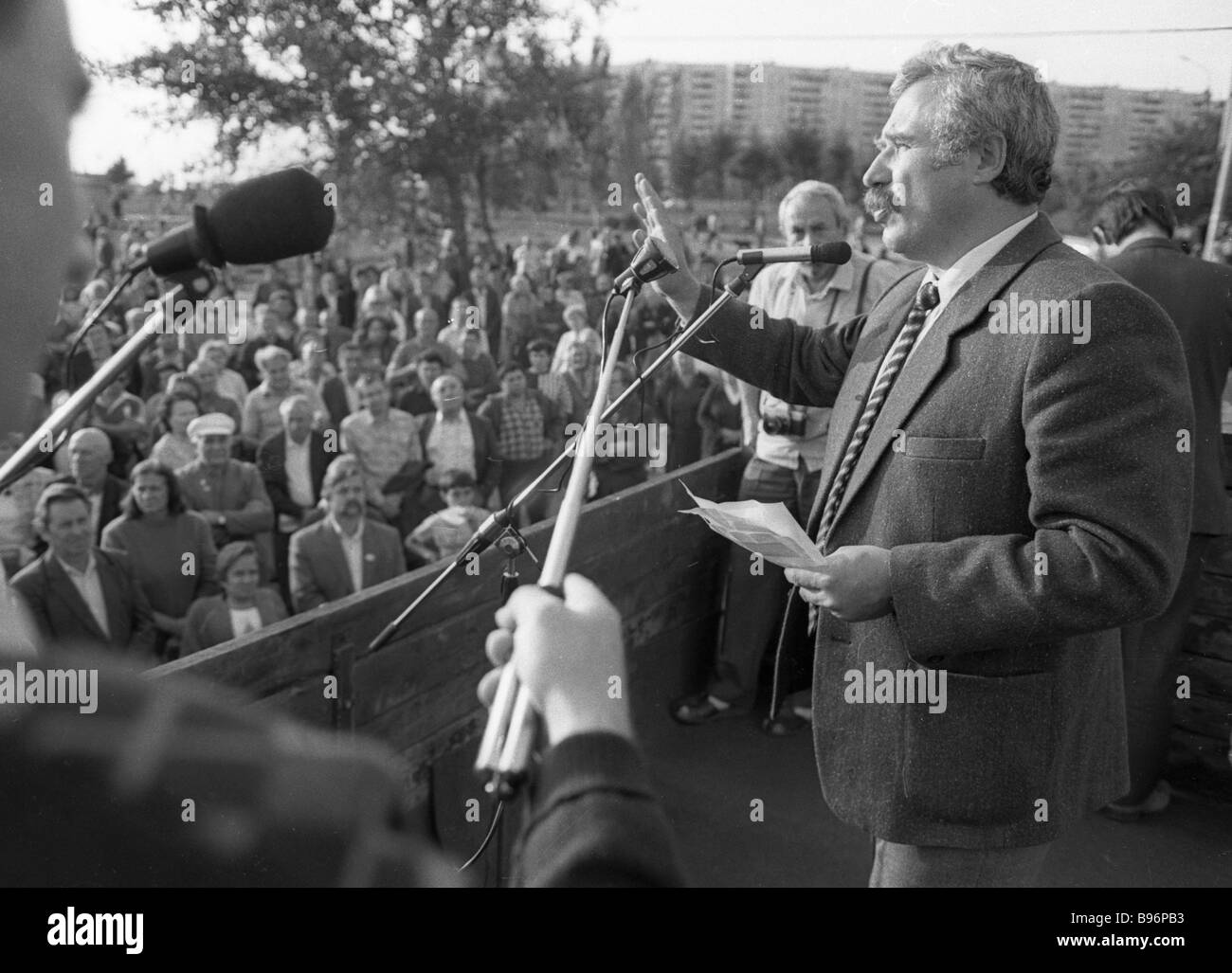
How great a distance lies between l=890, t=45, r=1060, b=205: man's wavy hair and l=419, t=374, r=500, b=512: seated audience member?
3774 millimetres

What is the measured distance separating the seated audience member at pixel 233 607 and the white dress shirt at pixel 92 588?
0.87 feet

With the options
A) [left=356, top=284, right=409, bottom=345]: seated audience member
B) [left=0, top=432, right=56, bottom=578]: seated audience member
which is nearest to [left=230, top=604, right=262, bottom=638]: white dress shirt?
[left=0, top=432, right=56, bottom=578]: seated audience member

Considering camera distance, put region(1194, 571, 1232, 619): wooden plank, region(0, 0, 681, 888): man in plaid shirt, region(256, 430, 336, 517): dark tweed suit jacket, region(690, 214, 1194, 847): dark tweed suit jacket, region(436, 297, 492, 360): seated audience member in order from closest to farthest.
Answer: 1. region(0, 0, 681, 888): man in plaid shirt
2. region(690, 214, 1194, 847): dark tweed suit jacket
3. region(1194, 571, 1232, 619): wooden plank
4. region(256, 430, 336, 517): dark tweed suit jacket
5. region(436, 297, 492, 360): seated audience member

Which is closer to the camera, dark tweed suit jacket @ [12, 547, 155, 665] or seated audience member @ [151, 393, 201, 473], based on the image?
dark tweed suit jacket @ [12, 547, 155, 665]

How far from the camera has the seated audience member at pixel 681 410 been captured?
6.14 meters

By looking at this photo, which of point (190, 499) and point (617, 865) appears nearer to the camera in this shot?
point (617, 865)

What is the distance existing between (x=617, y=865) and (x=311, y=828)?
218 mm

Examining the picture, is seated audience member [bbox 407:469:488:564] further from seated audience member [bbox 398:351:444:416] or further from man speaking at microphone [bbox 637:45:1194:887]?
man speaking at microphone [bbox 637:45:1194:887]

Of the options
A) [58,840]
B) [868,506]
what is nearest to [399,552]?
[868,506]

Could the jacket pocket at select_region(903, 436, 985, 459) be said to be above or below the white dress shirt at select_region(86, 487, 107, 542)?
above

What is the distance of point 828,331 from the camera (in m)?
2.15

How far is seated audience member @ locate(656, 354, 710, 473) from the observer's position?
614 cm

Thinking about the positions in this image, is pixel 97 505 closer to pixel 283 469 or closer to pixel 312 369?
pixel 283 469

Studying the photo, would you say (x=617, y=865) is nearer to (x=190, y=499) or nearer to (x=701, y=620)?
(x=701, y=620)
